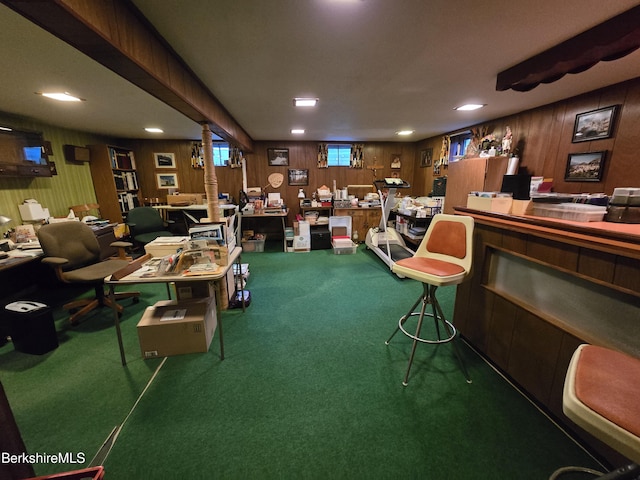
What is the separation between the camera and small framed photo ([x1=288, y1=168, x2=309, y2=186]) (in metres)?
5.81

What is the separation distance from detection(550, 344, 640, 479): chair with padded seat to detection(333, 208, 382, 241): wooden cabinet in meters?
4.59

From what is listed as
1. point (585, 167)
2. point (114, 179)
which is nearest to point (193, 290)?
point (114, 179)

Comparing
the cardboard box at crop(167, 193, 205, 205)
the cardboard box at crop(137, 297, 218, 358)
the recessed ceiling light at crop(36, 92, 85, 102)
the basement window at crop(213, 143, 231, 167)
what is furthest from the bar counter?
the basement window at crop(213, 143, 231, 167)

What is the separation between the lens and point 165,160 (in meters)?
5.34

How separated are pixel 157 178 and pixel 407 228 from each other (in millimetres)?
5336

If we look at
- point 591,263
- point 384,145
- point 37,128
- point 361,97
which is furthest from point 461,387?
point 37,128

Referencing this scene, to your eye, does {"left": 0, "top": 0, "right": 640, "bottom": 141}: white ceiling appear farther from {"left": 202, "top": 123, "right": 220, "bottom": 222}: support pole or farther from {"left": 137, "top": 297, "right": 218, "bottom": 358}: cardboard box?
{"left": 137, "top": 297, "right": 218, "bottom": 358}: cardboard box

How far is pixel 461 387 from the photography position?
1759 mm

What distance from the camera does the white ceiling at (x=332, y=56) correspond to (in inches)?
53.8

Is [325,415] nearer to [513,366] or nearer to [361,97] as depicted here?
[513,366]

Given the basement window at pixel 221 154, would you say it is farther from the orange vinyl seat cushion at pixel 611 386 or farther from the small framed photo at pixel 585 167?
the orange vinyl seat cushion at pixel 611 386

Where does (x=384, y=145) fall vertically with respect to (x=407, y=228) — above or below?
above

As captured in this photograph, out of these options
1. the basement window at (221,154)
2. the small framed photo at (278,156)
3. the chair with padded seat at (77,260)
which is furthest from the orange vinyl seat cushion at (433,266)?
the basement window at (221,154)

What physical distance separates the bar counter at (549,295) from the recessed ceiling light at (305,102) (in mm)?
2060
